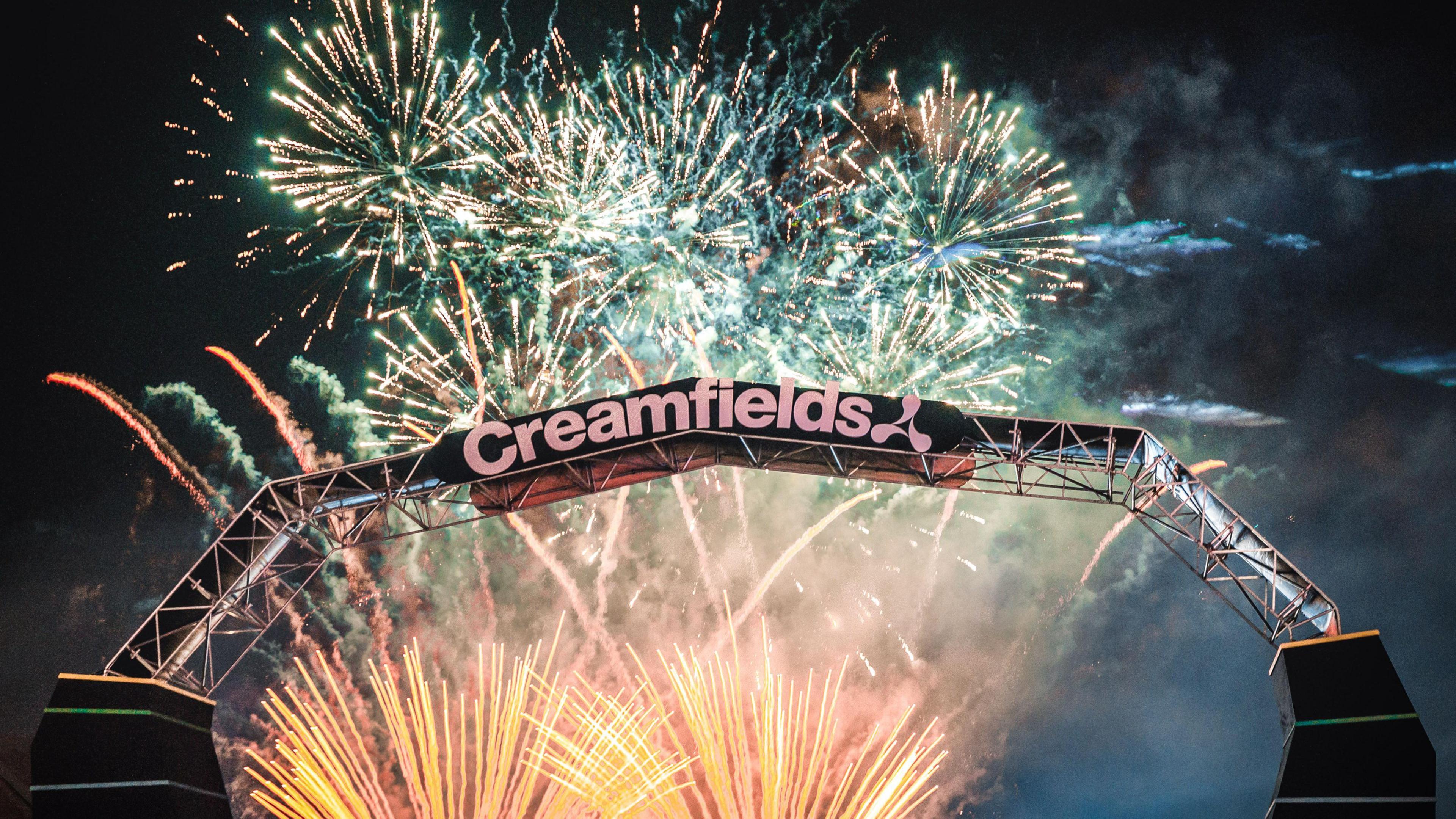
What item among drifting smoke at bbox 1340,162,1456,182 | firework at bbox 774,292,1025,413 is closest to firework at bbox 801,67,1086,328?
firework at bbox 774,292,1025,413

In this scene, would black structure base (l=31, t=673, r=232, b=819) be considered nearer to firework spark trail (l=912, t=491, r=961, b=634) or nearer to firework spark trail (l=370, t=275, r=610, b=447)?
firework spark trail (l=370, t=275, r=610, b=447)

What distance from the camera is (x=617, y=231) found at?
2038 centimetres

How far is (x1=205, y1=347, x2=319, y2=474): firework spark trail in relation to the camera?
21172 millimetres

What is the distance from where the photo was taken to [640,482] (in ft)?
43.9

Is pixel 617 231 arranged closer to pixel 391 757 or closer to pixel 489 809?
pixel 489 809

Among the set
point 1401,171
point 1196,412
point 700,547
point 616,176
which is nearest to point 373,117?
point 616,176

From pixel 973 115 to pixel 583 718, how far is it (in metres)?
18.3

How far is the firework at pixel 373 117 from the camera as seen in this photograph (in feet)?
58.0

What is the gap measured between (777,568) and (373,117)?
1459 cm

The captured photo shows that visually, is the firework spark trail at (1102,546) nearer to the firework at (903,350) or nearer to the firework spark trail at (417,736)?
the firework at (903,350)

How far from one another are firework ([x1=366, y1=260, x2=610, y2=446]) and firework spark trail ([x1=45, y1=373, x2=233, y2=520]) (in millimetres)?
4088

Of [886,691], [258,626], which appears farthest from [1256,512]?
[258,626]

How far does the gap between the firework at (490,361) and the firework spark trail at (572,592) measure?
362cm

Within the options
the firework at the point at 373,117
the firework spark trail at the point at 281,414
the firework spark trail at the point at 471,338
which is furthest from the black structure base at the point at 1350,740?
the firework spark trail at the point at 281,414
